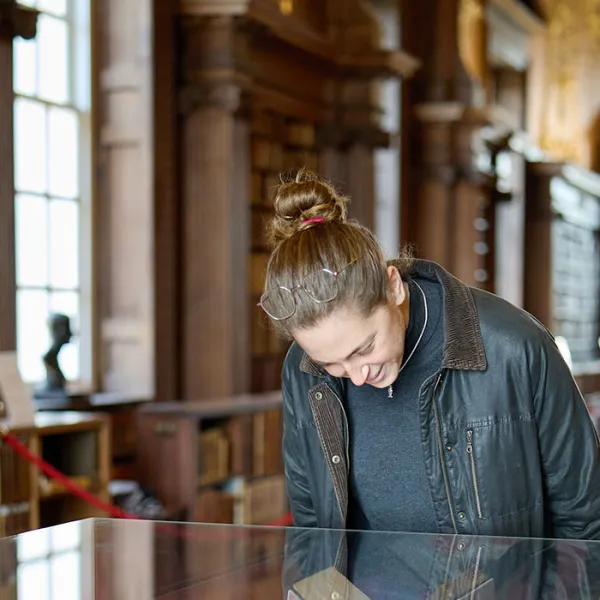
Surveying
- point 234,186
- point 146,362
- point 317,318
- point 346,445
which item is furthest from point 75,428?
point 317,318

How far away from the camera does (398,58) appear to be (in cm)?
935

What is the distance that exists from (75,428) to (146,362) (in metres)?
1.66

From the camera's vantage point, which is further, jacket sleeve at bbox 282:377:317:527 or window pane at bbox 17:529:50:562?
jacket sleeve at bbox 282:377:317:527

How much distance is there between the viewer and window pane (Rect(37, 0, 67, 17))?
259 inches

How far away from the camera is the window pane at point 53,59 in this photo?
21.4 feet

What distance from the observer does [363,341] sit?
2.13m

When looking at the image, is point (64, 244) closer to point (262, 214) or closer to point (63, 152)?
point (63, 152)

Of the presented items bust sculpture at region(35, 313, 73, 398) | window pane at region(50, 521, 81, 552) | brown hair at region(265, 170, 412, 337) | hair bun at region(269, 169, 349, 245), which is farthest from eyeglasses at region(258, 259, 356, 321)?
bust sculpture at region(35, 313, 73, 398)

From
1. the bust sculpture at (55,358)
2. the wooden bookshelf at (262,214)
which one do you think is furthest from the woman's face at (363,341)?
the wooden bookshelf at (262,214)

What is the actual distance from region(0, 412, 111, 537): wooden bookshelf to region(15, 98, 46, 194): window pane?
1592 millimetres

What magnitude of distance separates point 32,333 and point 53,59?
1.82 m

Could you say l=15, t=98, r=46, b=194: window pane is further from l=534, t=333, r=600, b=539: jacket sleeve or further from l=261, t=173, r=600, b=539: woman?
l=534, t=333, r=600, b=539: jacket sleeve

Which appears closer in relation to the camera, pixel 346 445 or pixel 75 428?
pixel 346 445

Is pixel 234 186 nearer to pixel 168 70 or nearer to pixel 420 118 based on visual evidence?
pixel 168 70
